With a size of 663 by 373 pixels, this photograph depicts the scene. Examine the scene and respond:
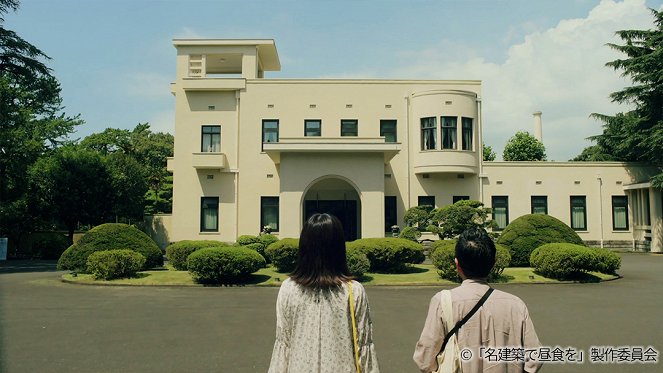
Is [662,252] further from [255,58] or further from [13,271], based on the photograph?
[13,271]

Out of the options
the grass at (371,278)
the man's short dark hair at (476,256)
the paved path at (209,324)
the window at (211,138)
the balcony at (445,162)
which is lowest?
the paved path at (209,324)

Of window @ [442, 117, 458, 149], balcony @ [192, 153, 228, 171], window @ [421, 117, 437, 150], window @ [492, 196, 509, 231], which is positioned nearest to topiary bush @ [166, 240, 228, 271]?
balcony @ [192, 153, 228, 171]

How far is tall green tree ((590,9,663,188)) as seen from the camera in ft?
89.9

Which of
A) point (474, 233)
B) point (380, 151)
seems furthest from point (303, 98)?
point (474, 233)

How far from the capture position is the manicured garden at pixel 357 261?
1452 centimetres

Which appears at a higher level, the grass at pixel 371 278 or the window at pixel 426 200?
the window at pixel 426 200

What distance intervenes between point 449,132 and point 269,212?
34.7 feet

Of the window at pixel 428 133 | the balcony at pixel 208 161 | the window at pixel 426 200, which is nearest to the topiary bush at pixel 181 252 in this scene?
the balcony at pixel 208 161

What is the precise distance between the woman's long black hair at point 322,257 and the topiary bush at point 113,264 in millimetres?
13782

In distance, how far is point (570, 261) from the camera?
1454cm

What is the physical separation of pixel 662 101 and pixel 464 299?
1246 inches

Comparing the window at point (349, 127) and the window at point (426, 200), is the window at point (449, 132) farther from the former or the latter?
the window at point (349, 127)

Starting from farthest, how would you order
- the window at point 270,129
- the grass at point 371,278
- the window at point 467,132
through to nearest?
the window at point 270,129
the window at point 467,132
the grass at point 371,278

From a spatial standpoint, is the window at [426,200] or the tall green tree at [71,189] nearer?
the window at [426,200]
